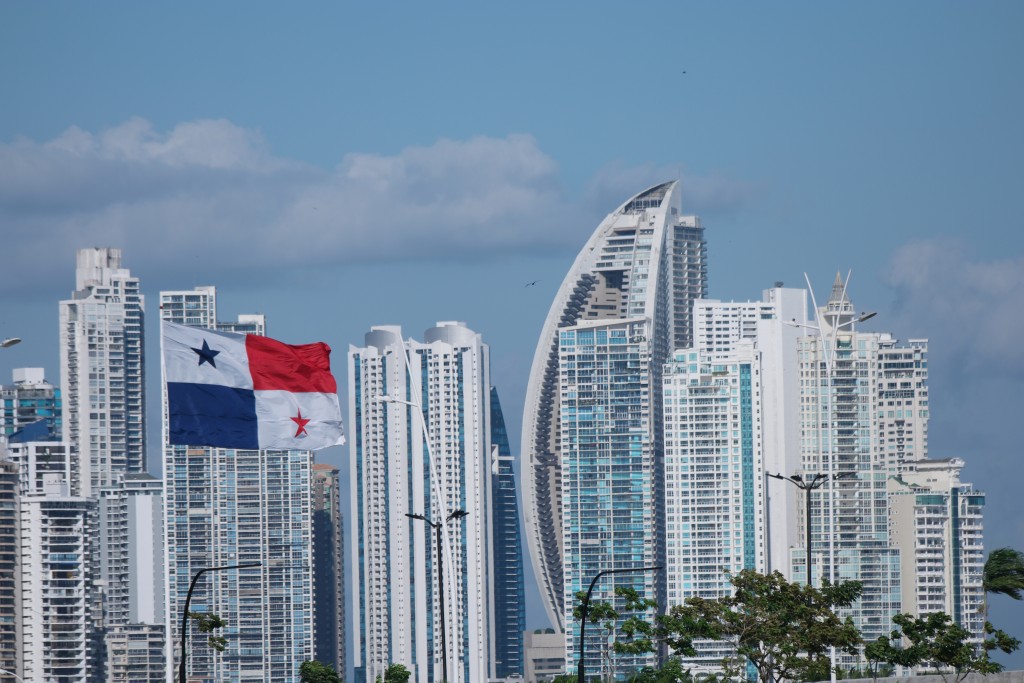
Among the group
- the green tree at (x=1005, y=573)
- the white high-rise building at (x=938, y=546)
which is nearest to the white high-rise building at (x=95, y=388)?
the white high-rise building at (x=938, y=546)

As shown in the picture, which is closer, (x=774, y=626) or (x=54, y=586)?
(x=774, y=626)

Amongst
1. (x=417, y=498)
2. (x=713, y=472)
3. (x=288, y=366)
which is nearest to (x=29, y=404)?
(x=417, y=498)

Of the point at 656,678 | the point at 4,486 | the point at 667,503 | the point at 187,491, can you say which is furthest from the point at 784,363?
Answer: the point at 656,678

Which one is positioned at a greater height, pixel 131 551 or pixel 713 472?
pixel 713 472

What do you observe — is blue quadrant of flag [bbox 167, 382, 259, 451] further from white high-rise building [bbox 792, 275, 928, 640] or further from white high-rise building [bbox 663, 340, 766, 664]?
white high-rise building [bbox 663, 340, 766, 664]

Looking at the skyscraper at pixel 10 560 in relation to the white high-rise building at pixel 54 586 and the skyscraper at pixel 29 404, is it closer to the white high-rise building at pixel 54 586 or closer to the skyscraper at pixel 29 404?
the white high-rise building at pixel 54 586

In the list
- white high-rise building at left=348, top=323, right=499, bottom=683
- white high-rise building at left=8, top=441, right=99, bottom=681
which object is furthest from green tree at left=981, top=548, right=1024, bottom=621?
white high-rise building at left=348, top=323, right=499, bottom=683

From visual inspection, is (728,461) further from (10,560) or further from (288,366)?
(288,366)
